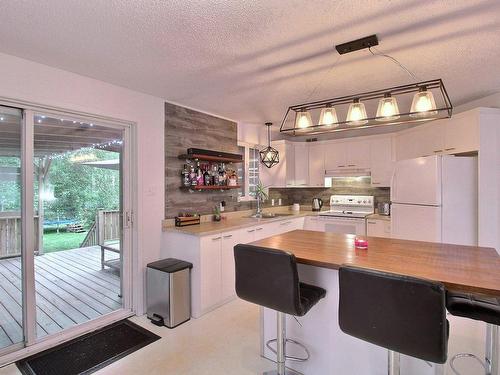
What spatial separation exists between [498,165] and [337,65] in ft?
7.12

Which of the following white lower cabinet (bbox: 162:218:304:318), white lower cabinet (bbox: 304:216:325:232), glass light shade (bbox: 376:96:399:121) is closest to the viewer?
glass light shade (bbox: 376:96:399:121)

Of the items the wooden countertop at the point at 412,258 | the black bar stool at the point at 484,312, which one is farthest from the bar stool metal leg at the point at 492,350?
the wooden countertop at the point at 412,258

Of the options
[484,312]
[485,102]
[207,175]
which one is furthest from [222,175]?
[485,102]

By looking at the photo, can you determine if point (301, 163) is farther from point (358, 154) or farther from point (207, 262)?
point (207, 262)

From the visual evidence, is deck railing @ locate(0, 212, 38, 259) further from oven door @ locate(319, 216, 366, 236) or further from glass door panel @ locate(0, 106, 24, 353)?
oven door @ locate(319, 216, 366, 236)

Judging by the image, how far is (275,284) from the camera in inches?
64.2

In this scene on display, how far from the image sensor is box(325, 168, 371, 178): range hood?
181 inches

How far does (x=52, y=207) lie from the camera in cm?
257

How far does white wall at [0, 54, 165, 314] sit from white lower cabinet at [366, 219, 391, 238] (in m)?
3.09

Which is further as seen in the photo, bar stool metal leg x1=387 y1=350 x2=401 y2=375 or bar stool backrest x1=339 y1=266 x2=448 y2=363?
bar stool metal leg x1=387 y1=350 x2=401 y2=375

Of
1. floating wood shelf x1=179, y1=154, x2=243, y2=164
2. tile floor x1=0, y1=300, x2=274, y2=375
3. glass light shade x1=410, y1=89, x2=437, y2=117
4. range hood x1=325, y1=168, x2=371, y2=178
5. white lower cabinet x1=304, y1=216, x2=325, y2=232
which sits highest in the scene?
glass light shade x1=410, y1=89, x2=437, y2=117

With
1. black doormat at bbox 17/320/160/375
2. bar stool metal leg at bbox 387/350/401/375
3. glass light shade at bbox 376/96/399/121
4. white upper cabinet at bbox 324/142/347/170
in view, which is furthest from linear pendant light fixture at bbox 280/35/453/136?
white upper cabinet at bbox 324/142/347/170

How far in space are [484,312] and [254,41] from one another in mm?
2194

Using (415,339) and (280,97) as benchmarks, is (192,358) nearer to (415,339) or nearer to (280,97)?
(415,339)
